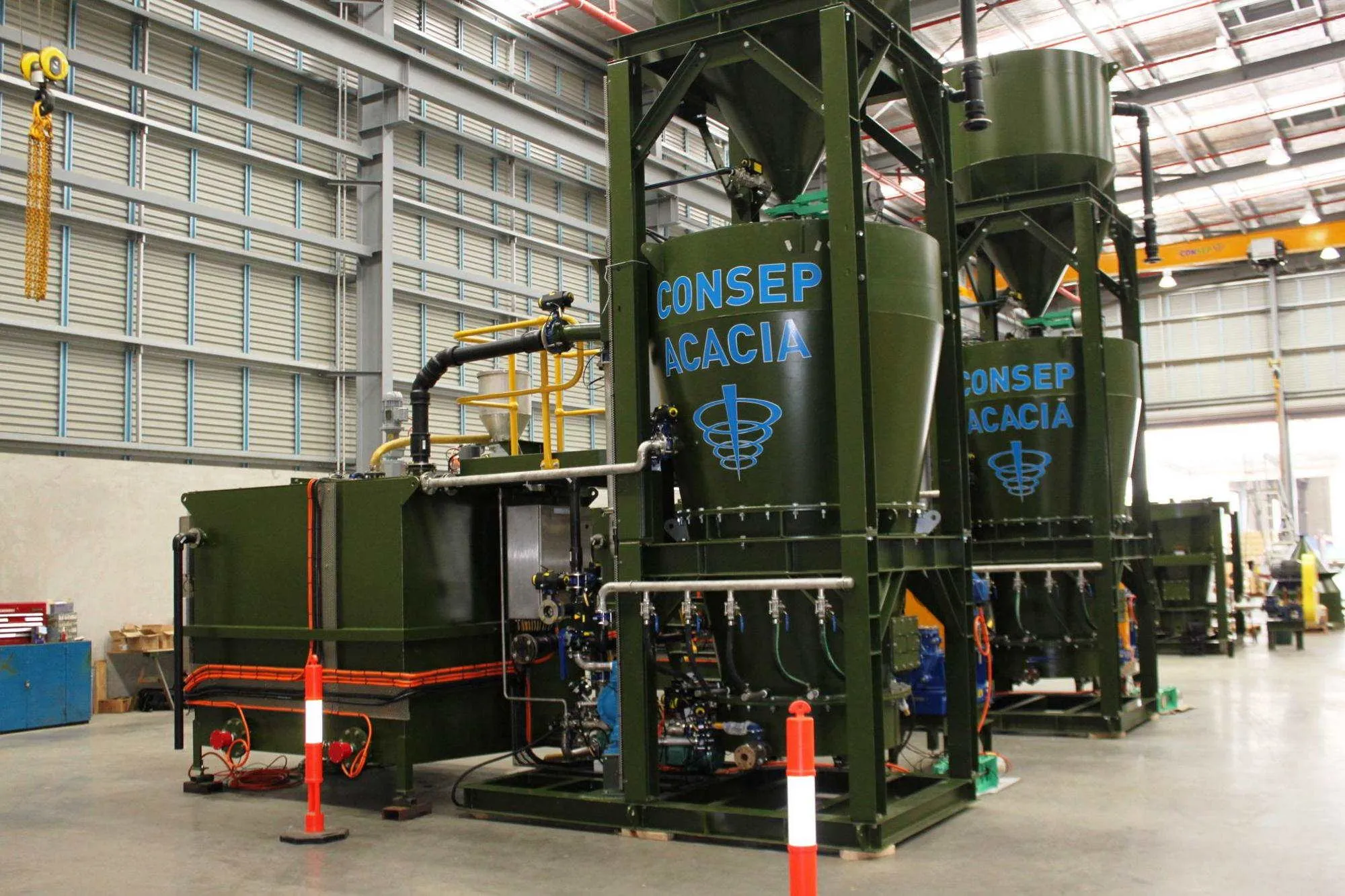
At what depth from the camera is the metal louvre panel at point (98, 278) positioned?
14.1m

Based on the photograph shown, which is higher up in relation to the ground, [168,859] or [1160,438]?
[1160,438]

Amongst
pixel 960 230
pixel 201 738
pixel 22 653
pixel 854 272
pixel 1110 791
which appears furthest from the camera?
pixel 22 653

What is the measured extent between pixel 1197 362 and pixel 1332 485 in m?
4.63

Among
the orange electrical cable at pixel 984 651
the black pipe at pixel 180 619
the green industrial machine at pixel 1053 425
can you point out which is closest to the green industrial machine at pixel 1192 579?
the green industrial machine at pixel 1053 425

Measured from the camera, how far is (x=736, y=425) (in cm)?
678

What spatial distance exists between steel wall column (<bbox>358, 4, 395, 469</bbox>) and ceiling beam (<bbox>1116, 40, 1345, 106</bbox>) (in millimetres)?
12665

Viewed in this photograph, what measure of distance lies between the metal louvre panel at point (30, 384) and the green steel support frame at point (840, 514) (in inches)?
353

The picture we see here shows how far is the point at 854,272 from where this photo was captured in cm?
638

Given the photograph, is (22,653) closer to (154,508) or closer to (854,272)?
(154,508)

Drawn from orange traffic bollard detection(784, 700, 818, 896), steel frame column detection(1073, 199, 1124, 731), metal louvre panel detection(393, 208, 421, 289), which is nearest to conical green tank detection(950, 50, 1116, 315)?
steel frame column detection(1073, 199, 1124, 731)

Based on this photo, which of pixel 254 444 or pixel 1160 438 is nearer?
pixel 254 444

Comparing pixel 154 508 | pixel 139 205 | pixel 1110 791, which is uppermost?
pixel 139 205

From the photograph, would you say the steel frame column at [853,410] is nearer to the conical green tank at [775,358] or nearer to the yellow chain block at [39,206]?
the conical green tank at [775,358]

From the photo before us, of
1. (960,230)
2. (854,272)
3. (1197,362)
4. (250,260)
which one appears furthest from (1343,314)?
(854,272)
